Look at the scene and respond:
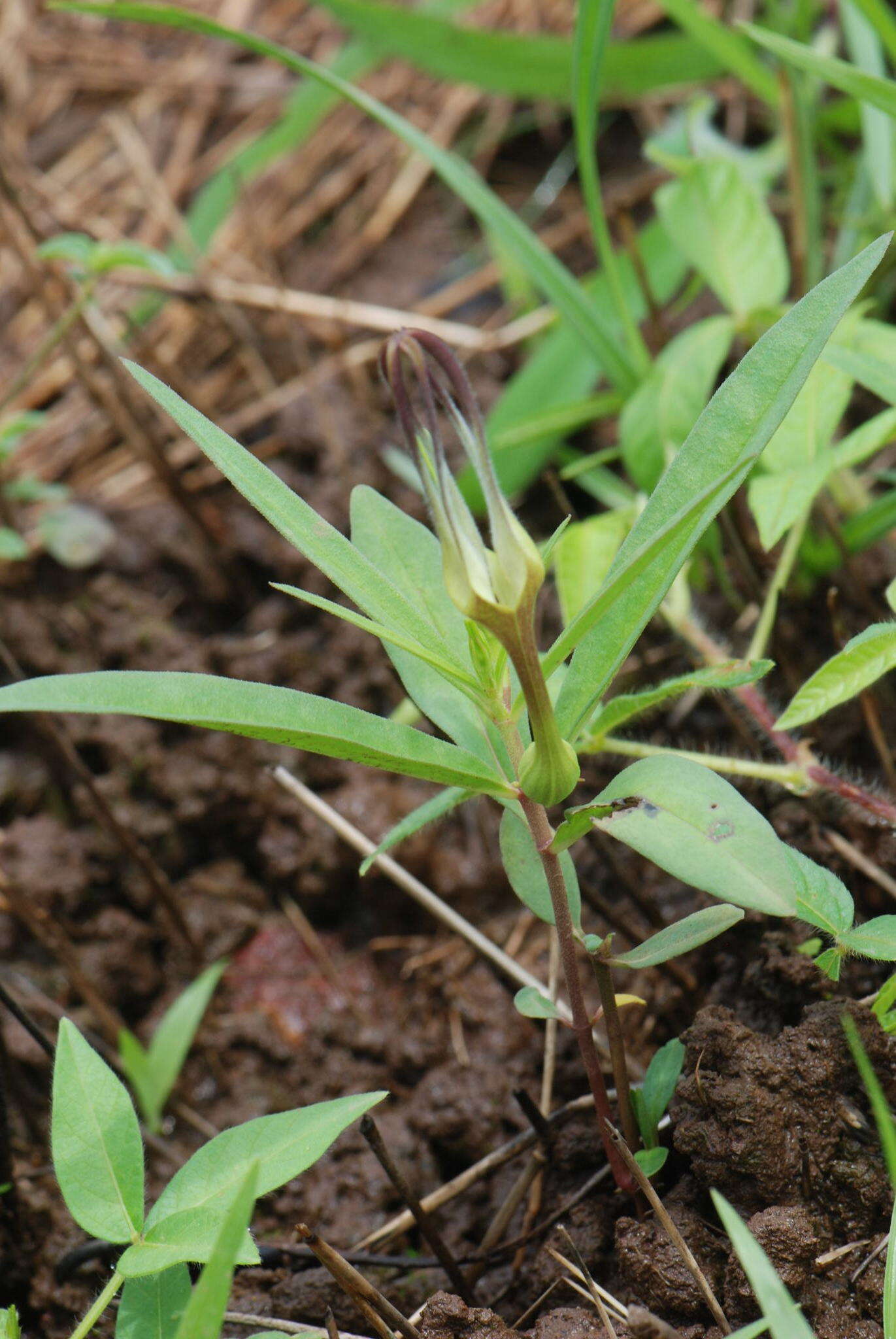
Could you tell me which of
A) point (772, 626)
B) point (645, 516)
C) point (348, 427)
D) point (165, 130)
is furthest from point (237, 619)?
point (165, 130)

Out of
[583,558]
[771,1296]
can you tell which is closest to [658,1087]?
[771,1296]

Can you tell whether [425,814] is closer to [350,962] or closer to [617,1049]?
[617,1049]

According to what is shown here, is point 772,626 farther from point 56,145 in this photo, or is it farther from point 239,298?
point 56,145

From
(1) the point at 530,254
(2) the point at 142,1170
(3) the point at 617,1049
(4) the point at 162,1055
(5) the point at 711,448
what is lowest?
(4) the point at 162,1055

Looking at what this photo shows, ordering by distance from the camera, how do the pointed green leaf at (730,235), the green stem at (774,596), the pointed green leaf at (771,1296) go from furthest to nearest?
the pointed green leaf at (730,235) → the green stem at (774,596) → the pointed green leaf at (771,1296)

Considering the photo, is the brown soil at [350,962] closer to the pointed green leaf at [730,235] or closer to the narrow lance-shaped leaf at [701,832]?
the narrow lance-shaped leaf at [701,832]

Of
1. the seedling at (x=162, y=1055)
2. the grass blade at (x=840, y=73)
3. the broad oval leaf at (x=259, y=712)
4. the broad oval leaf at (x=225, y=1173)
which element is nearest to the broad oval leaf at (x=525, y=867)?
the broad oval leaf at (x=259, y=712)
